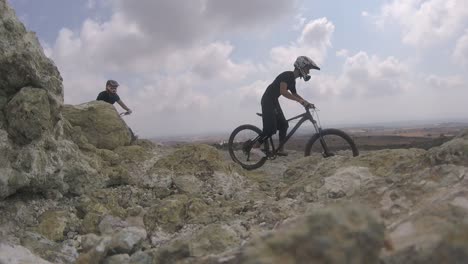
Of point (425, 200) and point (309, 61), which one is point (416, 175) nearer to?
point (425, 200)

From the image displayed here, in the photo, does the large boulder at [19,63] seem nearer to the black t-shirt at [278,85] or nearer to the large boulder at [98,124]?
the large boulder at [98,124]

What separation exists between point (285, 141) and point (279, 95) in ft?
3.83

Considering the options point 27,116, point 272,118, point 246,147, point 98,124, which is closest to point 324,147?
point 272,118

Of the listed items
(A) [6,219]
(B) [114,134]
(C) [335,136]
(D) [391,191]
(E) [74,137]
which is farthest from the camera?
(B) [114,134]

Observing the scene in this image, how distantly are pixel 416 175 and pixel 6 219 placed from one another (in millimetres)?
5639

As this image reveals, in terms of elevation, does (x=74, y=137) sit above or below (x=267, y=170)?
above

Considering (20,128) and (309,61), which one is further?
(309,61)

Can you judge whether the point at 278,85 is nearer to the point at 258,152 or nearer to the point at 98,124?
the point at 258,152

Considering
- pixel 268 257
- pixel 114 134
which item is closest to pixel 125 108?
pixel 114 134

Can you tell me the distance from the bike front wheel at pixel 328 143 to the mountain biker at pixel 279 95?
78 centimetres

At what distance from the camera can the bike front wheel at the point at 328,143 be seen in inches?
345

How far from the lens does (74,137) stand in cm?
823

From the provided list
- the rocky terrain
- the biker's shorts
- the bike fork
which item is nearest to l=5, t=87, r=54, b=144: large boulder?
the rocky terrain

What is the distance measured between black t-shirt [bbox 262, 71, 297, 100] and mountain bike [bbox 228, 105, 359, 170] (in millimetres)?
580
